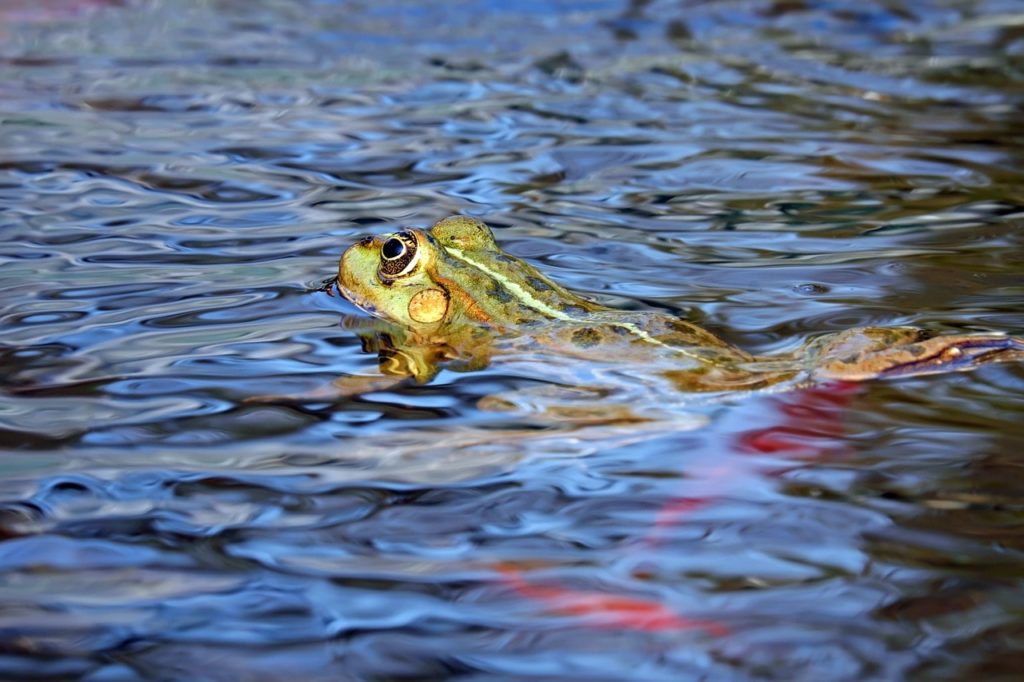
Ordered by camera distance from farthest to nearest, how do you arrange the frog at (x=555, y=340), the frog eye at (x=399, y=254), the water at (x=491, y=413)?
the frog eye at (x=399, y=254) → the frog at (x=555, y=340) → the water at (x=491, y=413)

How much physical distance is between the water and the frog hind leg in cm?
7

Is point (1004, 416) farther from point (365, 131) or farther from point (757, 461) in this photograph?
point (365, 131)

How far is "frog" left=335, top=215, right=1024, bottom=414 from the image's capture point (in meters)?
3.66

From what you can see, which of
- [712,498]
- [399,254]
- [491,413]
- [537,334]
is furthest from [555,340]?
[712,498]

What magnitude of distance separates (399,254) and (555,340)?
2.31 ft

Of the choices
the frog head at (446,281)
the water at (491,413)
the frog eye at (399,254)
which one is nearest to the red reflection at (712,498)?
the water at (491,413)

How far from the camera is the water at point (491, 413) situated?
8.39ft

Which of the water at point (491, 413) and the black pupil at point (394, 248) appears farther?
the black pupil at point (394, 248)

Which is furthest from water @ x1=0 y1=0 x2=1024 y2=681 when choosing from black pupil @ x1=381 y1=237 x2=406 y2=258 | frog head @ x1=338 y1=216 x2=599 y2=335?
black pupil @ x1=381 y1=237 x2=406 y2=258

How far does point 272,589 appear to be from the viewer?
8.79 feet

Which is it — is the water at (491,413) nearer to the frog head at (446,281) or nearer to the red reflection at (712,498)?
the red reflection at (712,498)

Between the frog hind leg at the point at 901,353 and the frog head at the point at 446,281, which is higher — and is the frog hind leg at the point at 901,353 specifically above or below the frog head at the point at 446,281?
below

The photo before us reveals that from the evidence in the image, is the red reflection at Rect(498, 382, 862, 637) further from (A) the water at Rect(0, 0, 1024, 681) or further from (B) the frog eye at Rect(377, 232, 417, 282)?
(B) the frog eye at Rect(377, 232, 417, 282)

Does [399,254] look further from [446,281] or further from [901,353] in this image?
[901,353]
